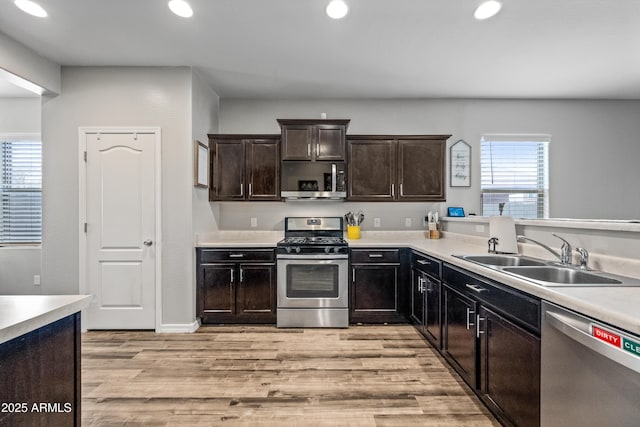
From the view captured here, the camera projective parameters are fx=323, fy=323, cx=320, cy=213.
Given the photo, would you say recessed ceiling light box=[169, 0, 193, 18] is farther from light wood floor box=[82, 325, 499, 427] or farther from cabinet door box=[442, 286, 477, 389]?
cabinet door box=[442, 286, 477, 389]

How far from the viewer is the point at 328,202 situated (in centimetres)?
423

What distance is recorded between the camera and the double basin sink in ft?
5.26

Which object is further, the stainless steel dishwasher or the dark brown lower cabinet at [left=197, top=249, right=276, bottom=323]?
the dark brown lower cabinet at [left=197, top=249, right=276, bottom=323]

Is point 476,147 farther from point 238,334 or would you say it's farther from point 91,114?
point 91,114

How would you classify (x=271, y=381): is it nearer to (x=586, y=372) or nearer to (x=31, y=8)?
(x=586, y=372)

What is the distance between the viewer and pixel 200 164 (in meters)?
3.55

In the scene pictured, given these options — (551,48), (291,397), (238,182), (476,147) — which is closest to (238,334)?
(291,397)

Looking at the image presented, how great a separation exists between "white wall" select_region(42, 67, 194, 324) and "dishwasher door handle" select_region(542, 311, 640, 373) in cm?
311

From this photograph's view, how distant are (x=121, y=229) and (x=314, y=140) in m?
2.29

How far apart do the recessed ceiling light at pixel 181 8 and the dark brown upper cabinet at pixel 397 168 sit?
6.82ft

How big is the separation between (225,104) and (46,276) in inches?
110

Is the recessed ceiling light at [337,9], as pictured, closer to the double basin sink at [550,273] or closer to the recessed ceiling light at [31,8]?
the double basin sink at [550,273]

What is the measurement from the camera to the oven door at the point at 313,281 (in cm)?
350

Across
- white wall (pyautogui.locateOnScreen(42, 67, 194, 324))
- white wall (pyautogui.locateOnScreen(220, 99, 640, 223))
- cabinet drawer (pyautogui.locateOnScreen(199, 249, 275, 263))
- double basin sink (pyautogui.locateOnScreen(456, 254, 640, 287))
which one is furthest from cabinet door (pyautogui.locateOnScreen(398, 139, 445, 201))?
white wall (pyautogui.locateOnScreen(42, 67, 194, 324))
